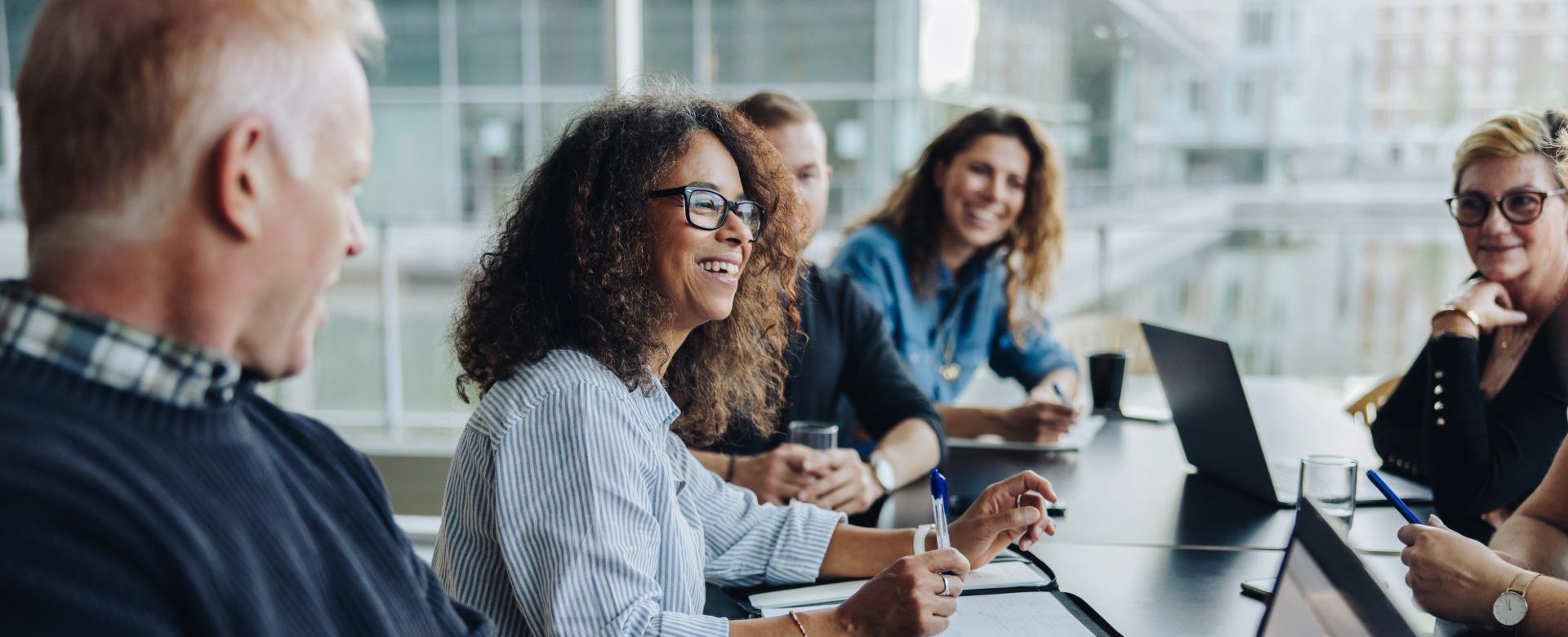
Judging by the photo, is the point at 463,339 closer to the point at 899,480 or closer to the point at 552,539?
the point at 552,539

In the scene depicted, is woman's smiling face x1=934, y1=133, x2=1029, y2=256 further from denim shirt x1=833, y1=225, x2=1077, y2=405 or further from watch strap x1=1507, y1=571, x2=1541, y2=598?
watch strap x1=1507, y1=571, x2=1541, y2=598

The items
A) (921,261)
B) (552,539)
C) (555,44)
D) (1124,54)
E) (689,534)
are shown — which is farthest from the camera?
(1124,54)

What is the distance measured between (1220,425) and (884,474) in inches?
23.3

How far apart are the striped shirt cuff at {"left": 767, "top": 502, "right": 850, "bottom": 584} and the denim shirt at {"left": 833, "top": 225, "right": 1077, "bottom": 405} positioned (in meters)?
1.15

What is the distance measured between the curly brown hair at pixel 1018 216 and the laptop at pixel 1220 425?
822 mm

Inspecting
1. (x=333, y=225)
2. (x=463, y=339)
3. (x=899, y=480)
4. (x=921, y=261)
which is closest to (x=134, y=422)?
(x=333, y=225)

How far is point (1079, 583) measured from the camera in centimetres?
139

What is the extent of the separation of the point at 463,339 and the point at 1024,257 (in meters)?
1.86

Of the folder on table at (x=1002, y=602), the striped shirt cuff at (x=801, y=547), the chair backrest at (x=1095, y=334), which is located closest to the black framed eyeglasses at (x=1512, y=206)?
the folder on table at (x=1002, y=602)

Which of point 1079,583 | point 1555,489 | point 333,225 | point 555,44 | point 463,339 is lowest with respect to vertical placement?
point 1079,583

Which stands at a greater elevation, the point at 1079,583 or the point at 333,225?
the point at 333,225

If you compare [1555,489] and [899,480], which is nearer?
[1555,489]

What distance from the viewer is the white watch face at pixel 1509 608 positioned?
3.84 feet

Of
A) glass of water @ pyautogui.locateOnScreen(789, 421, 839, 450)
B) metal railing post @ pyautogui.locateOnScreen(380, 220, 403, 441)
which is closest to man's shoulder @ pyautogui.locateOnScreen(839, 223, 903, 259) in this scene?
glass of water @ pyautogui.locateOnScreen(789, 421, 839, 450)
